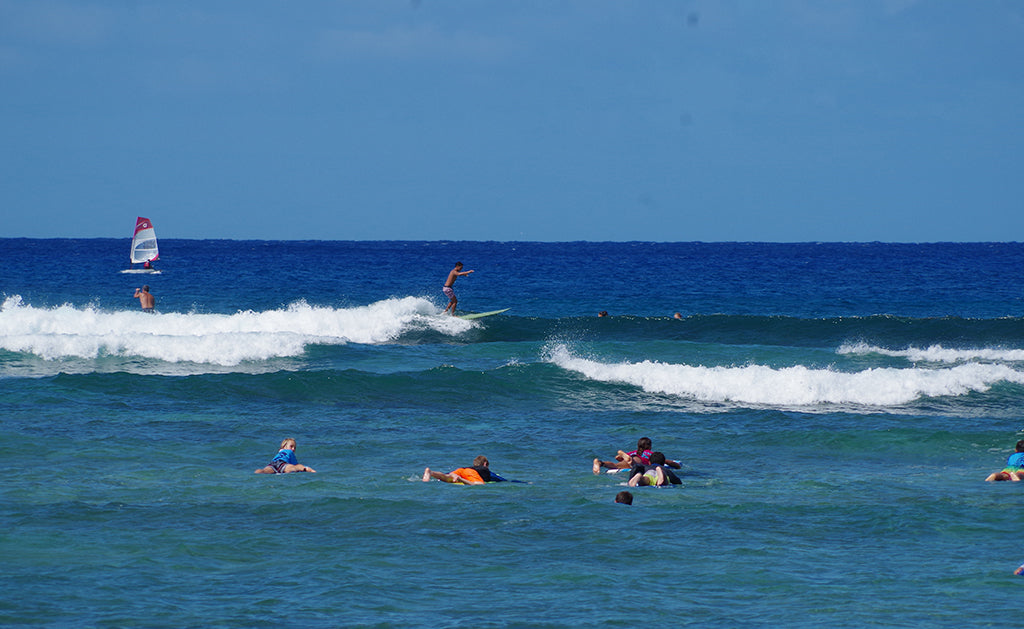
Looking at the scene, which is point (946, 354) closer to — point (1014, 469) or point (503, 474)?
point (1014, 469)

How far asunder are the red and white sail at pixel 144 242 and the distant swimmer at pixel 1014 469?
48360 mm

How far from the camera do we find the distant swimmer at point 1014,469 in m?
14.9

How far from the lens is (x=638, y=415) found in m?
20.8

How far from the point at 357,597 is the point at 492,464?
6.20 metres

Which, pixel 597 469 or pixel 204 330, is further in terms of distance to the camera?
pixel 204 330

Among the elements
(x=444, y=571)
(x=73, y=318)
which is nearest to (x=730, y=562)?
(x=444, y=571)

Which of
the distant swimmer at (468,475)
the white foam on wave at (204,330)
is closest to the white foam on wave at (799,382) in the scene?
the white foam on wave at (204,330)

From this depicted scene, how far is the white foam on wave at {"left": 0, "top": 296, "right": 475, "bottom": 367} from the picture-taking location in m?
27.6

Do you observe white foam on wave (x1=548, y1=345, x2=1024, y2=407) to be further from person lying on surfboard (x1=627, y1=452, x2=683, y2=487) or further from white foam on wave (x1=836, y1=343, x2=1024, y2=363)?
person lying on surfboard (x1=627, y1=452, x2=683, y2=487)

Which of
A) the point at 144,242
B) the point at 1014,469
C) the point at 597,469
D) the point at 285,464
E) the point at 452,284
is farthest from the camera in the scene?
the point at 144,242

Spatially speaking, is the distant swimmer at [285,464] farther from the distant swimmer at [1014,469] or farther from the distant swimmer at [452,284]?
the distant swimmer at [452,284]

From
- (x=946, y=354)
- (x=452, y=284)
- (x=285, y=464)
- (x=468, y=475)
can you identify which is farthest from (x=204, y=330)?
(x=946, y=354)

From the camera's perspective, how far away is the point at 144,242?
56.9 meters

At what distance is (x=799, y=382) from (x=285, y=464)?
13154 millimetres
